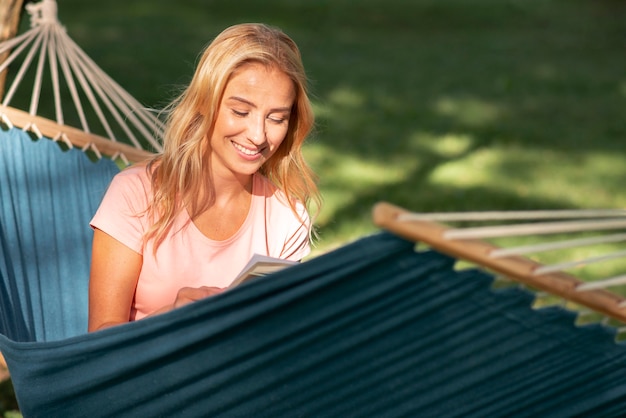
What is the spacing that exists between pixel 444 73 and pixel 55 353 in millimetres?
6203

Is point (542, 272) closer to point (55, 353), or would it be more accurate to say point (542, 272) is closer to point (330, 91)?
point (55, 353)

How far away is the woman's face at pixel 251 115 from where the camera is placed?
83.5 inches

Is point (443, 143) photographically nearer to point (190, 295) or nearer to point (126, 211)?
point (126, 211)

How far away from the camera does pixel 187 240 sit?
7.38 feet

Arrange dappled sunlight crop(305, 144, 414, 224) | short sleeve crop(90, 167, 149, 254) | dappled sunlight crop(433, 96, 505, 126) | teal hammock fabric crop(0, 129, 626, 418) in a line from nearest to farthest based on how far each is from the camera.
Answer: teal hammock fabric crop(0, 129, 626, 418), short sleeve crop(90, 167, 149, 254), dappled sunlight crop(305, 144, 414, 224), dappled sunlight crop(433, 96, 505, 126)

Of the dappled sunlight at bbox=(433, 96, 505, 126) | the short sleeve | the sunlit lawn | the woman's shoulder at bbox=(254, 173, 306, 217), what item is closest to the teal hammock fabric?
the short sleeve

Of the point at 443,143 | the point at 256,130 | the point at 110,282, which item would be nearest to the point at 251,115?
the point at 256,130

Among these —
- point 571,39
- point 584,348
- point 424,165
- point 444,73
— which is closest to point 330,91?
point 444,73

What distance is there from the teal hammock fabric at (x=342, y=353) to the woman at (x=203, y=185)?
30cm

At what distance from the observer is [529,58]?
8.21 m

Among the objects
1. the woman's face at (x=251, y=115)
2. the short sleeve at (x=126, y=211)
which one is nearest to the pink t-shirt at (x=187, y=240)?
the short sleeve at (x=126, y=211)

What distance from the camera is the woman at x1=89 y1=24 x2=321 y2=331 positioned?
2121 mm

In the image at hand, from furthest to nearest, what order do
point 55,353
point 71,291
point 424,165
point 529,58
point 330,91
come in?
point 529,58 < point 330,91 < point 424,165 < point 71,291 < point 55,353

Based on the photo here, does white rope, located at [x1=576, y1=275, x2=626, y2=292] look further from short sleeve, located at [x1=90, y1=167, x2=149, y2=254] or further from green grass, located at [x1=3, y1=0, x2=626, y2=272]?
green grass, located at [x1=3, y1=0, x2=626, y2=272]
